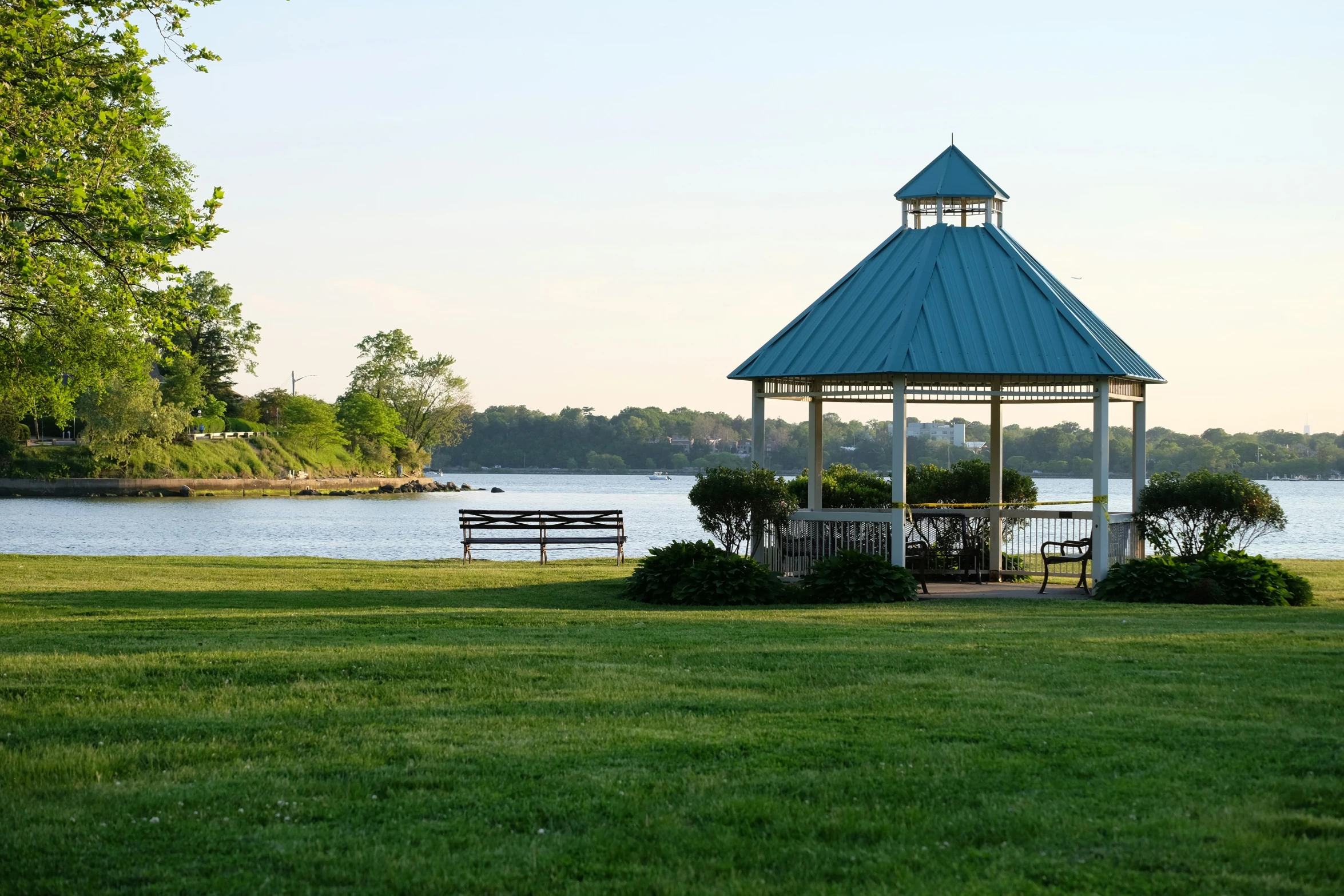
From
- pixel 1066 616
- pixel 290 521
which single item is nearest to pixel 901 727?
pixel 1066 616

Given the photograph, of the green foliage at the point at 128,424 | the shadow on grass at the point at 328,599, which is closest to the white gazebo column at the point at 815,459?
the shadow on grass at the point at 328,599

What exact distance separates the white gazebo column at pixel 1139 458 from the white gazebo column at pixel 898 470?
12.5 ft

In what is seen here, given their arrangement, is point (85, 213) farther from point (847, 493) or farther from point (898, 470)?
point (847, 493)

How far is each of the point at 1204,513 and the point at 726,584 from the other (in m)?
6.93

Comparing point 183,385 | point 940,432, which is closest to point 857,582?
point 940,432

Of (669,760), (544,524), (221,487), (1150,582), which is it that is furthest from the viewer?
(221,487)

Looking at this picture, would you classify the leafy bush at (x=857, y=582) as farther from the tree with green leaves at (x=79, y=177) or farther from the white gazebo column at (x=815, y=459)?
the tree with green leaves at (x=79, y=177)

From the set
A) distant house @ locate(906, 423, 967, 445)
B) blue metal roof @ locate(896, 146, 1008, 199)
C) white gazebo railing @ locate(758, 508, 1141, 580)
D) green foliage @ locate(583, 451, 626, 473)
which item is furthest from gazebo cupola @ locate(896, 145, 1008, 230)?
green foliage @ locate(583, 451, 626, 473)

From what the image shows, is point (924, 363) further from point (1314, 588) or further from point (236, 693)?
point (236, 693)

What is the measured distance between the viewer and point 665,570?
1748 cm

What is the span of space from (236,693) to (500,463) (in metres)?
155

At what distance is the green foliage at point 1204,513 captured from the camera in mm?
17938

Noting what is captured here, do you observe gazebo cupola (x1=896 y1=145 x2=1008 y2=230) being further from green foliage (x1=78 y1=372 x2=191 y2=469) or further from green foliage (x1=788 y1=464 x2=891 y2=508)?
green foliage (x1=78 y1=372 x2=191 y2=469)

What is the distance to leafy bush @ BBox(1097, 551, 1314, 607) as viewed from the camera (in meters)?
16.7
